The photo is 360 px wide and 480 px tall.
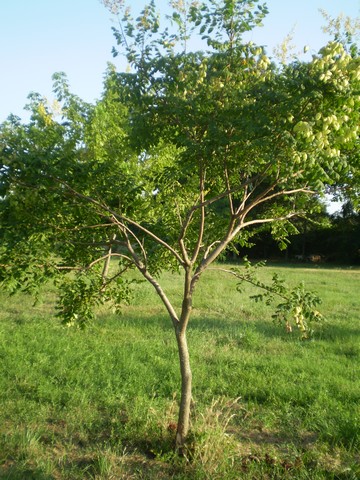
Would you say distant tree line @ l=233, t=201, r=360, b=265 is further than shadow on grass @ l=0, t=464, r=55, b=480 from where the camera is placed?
Yes

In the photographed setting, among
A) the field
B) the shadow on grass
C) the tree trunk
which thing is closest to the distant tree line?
the field

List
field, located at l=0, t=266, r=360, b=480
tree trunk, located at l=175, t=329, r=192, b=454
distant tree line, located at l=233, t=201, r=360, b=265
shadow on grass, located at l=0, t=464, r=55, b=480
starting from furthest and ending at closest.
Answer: distant tree line, located at l=233, t=201, r=360, b=265 → tree trunk, located at l=175, t=329, r=192, b=454 → field, located at l=0, t=266, r=360, b=480 → shadow on grass, located at l=0, t=464, r=55, b=480

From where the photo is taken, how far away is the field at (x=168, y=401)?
394 cm

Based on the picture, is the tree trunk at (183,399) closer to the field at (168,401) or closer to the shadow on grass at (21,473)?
the field at (168,401)

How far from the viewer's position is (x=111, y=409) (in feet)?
17.0

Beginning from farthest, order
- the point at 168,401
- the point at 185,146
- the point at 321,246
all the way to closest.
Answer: the point at 321,246, the point at 168,401, the point at 185,146

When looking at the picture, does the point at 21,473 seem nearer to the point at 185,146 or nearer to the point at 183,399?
the point at 183,399

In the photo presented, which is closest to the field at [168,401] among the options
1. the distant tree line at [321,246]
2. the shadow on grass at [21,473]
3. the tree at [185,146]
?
the shadow on grass at [21,473]

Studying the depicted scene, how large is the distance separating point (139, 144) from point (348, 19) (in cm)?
182

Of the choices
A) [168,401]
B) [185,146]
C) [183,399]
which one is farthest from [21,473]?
[185,146]

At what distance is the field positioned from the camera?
12.9ft

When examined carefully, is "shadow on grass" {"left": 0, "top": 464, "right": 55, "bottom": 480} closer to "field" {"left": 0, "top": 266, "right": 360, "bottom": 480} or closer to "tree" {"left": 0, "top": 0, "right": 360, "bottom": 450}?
"field" {"left": 0, "top": 266, "right": 360, "bottom": 480}

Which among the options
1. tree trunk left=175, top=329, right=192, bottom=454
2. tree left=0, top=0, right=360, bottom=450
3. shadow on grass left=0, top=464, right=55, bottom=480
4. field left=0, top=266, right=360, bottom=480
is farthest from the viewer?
tree trunk left=175, top=329, right=192, bottom=454

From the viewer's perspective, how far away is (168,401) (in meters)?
5.40
